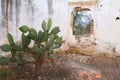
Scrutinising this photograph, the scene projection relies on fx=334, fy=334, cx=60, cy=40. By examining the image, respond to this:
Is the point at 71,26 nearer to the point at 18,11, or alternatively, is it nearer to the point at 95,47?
the point at 95,47

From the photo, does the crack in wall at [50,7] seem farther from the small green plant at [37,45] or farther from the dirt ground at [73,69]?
the small green plant at [37,45]

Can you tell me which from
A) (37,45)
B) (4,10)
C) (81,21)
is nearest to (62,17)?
(81,21)

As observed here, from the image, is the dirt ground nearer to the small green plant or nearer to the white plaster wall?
the small green plant

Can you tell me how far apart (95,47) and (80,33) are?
65 centimetres

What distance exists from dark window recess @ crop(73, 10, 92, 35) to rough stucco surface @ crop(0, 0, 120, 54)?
215 millimetres

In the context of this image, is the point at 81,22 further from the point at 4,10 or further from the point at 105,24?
the point at 4,10

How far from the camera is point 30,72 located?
8.84 meters

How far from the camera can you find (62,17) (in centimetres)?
1002

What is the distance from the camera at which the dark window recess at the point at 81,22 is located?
1030 cm

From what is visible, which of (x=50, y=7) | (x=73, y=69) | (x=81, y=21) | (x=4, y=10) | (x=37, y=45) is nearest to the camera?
(x=37, y=45)

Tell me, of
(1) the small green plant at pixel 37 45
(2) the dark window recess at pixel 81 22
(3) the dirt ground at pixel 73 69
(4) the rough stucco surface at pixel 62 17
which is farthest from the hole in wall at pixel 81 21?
(1) the small green plant at pixel 37 45

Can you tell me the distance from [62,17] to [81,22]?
0.79 metres

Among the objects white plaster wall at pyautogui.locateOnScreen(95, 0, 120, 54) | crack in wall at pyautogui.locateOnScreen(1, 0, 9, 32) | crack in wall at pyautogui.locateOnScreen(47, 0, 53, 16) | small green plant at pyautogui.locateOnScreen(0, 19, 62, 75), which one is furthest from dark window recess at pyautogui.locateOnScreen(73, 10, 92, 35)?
crack in wall at pyautogui.locateOnScreen(1, 0, 9, 32)

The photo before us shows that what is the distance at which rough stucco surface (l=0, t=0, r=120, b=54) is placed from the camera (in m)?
9.82
